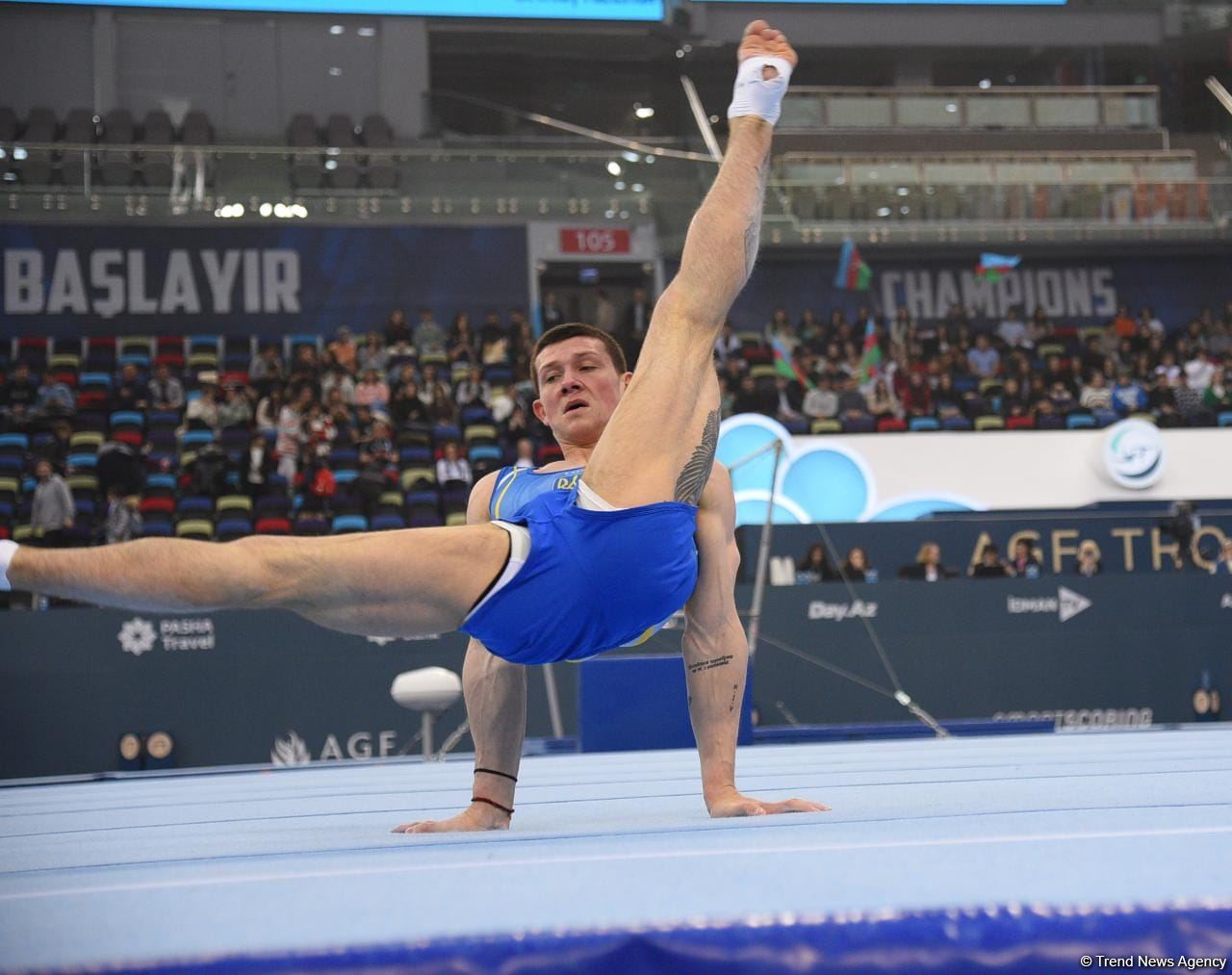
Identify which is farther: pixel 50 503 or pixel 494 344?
pixel 494 344

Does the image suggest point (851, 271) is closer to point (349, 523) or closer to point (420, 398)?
point (420, 398)

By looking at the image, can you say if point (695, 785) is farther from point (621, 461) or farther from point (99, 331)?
point (99, 331)

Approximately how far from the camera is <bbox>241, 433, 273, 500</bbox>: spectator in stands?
12.0m

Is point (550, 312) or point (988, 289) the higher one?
point (988, 289)

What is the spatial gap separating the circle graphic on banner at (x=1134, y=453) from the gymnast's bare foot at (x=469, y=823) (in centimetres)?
1178

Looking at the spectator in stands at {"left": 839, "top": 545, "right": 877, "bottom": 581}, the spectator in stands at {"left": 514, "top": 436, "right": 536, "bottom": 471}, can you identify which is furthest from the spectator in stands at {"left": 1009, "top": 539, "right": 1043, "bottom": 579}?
the spectator in stands at {"left": 514, "top": 436, "right": 536, "bottom": 471}

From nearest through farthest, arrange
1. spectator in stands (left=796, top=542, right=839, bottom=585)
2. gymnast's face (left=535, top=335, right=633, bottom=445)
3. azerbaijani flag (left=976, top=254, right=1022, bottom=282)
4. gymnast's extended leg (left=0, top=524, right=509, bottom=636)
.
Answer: gymnast's extended leg (left=0, top=524, right=509, bottom=636) < gymnast's face (left=535, top=335, right=633, bottom=445) < spectator in stands (left=796, top=542, right=839, bottom=585) < azerbaijani flag (left=976, top=254, right=1022, bottom=282)

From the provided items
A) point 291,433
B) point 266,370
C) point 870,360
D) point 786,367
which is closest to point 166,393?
point 266,370

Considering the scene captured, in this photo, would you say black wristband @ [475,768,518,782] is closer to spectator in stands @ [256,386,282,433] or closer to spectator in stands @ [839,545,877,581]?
spectator in stands @ [839,545,877,581]

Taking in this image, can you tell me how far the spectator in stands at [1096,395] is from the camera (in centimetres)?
1470

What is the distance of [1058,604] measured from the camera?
33.6ft

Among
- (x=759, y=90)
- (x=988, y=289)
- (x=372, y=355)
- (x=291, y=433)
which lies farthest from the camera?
(x=988, y=289)

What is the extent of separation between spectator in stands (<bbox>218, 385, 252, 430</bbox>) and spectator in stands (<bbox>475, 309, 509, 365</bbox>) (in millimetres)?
2870

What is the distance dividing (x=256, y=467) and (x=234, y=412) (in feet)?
3.98
